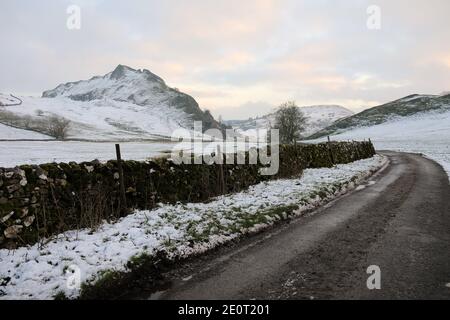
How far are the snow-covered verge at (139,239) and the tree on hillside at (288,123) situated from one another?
60905 millimetres

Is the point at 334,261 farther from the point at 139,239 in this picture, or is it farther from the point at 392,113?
the point at 392,113

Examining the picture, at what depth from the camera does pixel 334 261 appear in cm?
710

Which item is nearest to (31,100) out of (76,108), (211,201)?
(76,108)

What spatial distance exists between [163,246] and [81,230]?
2.23 m

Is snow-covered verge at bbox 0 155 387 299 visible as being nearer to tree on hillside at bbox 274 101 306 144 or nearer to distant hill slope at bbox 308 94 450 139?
tree on hillside at bbox 274 101 306 144

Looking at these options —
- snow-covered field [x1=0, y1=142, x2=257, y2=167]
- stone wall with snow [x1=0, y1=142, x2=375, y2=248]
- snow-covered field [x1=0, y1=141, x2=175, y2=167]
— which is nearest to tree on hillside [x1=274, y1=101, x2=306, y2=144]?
snow-covered field [x1=0, y1=142, x2=257, y2=167]

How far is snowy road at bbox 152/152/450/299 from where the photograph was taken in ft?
19.0

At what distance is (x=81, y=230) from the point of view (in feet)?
27.8

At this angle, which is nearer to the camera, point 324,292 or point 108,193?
point 324,292

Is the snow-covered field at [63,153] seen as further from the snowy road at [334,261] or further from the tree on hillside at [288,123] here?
the tree on hillside at [288,123]

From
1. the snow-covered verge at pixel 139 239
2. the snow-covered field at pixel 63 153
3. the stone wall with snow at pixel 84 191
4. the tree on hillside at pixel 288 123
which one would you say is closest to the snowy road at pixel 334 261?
the snow-covered verge at pixel 139 239
